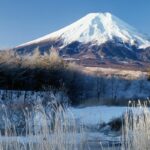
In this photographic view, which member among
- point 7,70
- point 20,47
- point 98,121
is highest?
point 20,47

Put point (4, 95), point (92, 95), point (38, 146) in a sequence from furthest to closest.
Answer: point (92, 95) → point (4, 95) → point (38, 146)

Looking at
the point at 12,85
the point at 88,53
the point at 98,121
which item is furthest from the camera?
the point at 88,53

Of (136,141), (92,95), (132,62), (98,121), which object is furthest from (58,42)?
(136,141)

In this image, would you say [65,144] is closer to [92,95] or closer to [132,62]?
[92,95]

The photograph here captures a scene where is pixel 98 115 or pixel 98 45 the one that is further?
pixel 98 45

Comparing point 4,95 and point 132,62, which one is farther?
point 132,62

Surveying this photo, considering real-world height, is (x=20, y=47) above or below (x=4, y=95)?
above

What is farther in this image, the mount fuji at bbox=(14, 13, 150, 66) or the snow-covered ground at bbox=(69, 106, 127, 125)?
the mount fuji at bbox=(14, 13, 150, 66)

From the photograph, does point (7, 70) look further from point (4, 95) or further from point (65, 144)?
point (65, 144)

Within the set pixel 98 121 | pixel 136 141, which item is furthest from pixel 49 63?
pixel 136 141

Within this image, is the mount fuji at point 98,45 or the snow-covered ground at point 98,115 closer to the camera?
the snow-covered ground at point 98,115
